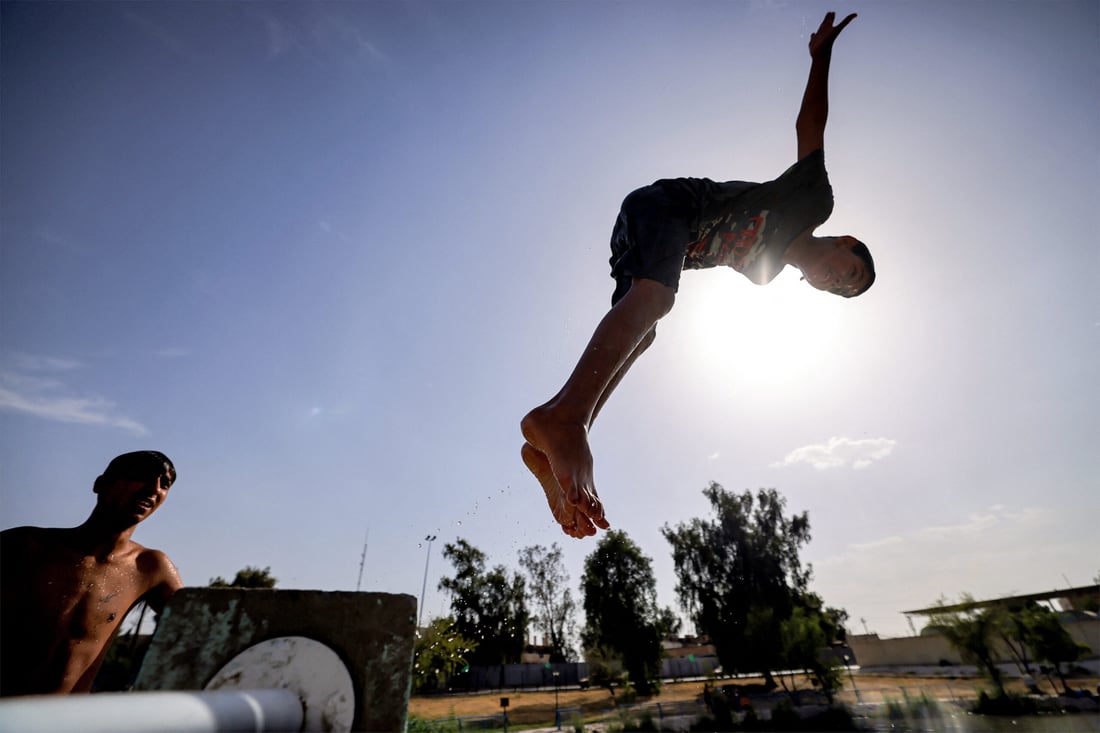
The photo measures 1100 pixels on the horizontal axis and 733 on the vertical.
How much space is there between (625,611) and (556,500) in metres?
38.2

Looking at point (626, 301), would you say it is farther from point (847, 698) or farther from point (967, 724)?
point (847, 698)

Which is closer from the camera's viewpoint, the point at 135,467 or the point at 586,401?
the point at 586,401

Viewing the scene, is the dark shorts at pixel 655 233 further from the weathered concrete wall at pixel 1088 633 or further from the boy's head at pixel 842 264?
the weathered concrete wall at pixel 1088 633

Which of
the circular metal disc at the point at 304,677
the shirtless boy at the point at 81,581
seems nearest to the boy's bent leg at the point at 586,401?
the circular metal disc at the point at 304,677

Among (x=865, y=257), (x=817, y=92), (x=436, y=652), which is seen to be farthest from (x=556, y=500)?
(x=436, y=652)

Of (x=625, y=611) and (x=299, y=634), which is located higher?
(x=625, y=611)

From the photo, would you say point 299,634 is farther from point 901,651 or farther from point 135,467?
point 901,651

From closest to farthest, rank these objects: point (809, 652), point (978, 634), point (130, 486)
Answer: point (130, 486) → point (978, 634) → point (809, 652)

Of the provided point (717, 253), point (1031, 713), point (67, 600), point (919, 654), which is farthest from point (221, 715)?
point (919, 654)

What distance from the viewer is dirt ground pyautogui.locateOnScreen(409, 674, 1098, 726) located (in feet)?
87.7

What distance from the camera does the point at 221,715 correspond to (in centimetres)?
61

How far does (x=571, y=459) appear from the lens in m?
1.88

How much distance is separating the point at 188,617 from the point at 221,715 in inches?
20.7

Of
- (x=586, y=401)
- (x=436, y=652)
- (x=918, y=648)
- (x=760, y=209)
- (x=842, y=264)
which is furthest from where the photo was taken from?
(x=918, y=648)
